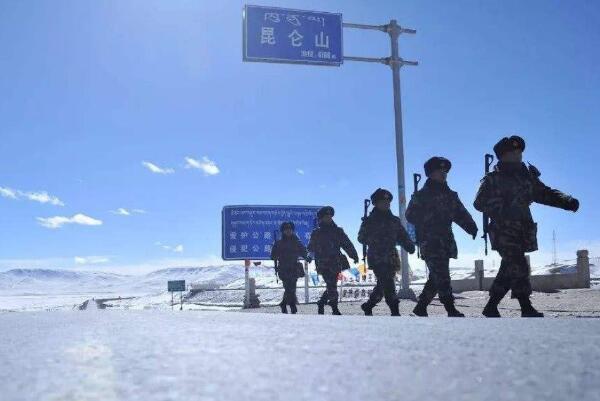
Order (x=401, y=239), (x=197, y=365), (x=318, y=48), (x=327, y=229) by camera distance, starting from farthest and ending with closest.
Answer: (x=318, y=48)
(x=327, y=229)
(x=401, y=239)
(x=197, y=365)

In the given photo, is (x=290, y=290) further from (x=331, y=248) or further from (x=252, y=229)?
(x=252, y=229)

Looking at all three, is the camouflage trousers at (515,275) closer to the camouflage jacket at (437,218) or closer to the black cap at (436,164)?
the camouflage jacket at (437,218)

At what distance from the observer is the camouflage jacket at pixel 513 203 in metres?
4.47

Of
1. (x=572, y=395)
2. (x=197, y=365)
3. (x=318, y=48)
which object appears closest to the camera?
(x=572, y=395)

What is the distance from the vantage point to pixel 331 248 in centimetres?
770

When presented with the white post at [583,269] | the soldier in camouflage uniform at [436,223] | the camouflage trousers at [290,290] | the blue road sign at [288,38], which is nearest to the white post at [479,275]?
the white post at [583,269]

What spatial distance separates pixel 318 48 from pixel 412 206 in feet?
30.0

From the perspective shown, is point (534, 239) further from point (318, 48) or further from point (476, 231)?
point (318, 48)

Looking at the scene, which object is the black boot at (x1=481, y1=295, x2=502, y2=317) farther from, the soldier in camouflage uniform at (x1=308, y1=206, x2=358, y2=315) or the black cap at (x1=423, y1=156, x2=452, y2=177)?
the soldier in camouflage uniform at (x1=308, y1=206, x2=358, y2=315)

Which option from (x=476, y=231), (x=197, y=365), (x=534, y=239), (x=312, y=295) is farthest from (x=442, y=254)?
(x=312, y=295)

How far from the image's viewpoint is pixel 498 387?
510 millimetres

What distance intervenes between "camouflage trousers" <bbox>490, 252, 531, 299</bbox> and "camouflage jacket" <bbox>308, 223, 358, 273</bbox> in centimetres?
324

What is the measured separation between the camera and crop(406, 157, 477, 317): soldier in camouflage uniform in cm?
518

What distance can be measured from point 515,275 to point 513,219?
18.1 inches
